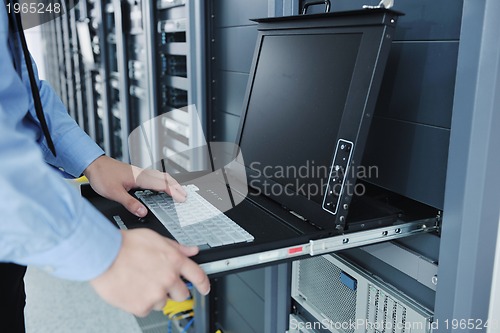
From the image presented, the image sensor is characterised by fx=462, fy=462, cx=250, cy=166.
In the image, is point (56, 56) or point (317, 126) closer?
point (317, 126)

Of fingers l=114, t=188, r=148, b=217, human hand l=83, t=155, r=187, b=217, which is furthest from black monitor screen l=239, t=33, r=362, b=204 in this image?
fingers l=114, t=188, r=148, b=217

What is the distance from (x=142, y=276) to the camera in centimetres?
73

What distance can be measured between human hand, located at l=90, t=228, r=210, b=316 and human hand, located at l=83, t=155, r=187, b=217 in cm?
51

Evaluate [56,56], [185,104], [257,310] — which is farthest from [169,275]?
[56,56]

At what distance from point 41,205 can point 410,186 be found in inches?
39.8

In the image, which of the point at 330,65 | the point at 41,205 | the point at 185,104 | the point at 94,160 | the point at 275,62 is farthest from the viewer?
the point at 185,104

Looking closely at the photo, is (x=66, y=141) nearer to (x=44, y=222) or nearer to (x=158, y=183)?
(x=158, y=183)

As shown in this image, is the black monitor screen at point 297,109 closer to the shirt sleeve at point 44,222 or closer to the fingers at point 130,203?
the fingers at point 130,203

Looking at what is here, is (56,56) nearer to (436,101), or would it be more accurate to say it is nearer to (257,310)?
(257,310)

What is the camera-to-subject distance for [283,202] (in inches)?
50.1

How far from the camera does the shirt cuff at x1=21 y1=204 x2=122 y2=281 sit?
68 centimetres

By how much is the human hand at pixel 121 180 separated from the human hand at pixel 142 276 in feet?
1.67

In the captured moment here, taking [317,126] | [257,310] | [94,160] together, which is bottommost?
[257,310]

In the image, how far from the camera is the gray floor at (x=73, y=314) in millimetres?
2865
